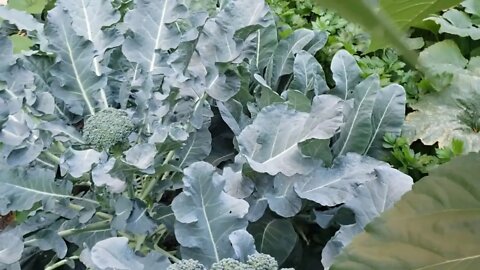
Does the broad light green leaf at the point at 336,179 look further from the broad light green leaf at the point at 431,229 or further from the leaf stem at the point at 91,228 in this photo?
the broad light green leaf at the point at 431,229

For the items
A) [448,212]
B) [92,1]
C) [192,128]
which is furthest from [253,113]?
[448,212]

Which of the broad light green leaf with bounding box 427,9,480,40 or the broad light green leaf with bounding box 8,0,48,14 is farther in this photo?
the broad light green leaf with bounding box 8,0,48,14

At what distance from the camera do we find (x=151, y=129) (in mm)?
1183

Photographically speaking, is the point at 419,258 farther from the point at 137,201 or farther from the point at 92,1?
A: the point at 92,1

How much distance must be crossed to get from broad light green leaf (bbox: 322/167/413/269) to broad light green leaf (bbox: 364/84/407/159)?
0.80 ft

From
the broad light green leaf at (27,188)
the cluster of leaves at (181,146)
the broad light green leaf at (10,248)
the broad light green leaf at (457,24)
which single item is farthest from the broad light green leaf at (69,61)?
the broad light green leaf at (457,24)

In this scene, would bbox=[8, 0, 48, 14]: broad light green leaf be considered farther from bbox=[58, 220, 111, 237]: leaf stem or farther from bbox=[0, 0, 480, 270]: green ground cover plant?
bbox=[58, 220, 111, 237]: leaf stem

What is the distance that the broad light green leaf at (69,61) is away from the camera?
1.22 meters

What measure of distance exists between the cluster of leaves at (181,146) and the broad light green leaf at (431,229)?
712 mm

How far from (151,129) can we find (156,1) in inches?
11.7

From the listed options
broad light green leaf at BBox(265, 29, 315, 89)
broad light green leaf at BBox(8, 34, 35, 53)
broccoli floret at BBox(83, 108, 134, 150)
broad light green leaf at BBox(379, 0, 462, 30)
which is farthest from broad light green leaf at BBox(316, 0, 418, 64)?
broad light green leaf at BBox(8, 34, 35, 53)

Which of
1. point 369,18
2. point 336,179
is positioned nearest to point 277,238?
point 336,179

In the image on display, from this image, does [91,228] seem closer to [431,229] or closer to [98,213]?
[98,213]

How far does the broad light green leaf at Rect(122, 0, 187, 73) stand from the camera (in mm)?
1272
